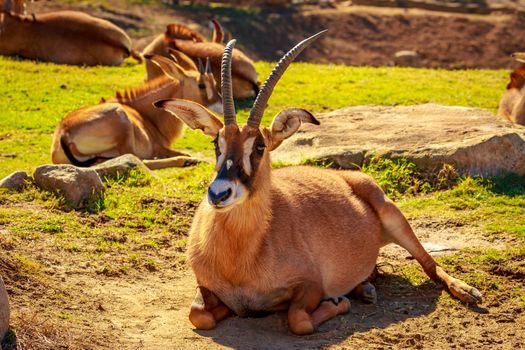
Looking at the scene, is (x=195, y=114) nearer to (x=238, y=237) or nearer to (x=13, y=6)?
(x=238, y=237)

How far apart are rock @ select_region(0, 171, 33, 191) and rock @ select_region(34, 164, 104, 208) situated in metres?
0.14

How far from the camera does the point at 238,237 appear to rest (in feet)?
22.7

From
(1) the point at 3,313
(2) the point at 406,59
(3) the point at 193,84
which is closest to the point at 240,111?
(3) the point at 193,84

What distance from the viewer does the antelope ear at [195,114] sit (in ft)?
23.3

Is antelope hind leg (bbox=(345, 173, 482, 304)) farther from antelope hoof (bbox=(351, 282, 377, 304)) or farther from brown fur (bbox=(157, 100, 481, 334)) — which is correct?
antelope hoof (bbox=(351, 282, 377, 304))

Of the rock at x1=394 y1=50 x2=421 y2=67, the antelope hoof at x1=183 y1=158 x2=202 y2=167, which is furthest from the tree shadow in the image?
the rock at x1=394 y1=50 x2=421 y2=67

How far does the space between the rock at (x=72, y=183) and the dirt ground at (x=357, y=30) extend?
1519 centimetres

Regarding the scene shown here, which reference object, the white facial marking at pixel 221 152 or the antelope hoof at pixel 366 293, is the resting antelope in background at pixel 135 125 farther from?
the white facial marking at pixel 221 152

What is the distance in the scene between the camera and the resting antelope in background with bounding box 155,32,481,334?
677cm

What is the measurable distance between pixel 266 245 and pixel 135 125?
643 cm

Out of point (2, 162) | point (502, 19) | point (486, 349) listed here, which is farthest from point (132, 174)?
point (502, 19)

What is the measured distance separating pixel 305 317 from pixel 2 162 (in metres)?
6.56

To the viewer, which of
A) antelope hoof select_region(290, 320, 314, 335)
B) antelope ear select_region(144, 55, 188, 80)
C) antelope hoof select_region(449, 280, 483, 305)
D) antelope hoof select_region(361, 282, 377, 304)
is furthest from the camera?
antelope ear select_region(144, 55, 188, 80)

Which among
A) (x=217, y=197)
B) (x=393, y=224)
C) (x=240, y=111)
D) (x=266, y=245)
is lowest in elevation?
(x=240, y=111)
